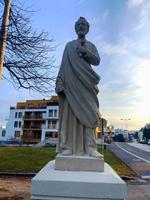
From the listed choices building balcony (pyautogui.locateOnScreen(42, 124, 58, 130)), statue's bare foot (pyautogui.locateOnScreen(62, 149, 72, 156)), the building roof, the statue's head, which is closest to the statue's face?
the statue's head

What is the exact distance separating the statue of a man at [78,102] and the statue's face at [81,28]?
0.22 m

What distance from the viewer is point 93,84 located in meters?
5.64

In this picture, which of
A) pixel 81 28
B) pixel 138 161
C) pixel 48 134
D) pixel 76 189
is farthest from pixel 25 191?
pixel 48 134

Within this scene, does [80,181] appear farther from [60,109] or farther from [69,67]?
[69,67]

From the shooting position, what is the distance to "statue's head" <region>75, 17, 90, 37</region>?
590 cm

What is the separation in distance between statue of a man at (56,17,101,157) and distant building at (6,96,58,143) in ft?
261

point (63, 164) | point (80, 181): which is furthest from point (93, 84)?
point (80, 181)

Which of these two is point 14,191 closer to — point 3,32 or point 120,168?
point 3,32

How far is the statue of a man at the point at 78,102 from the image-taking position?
5.47m

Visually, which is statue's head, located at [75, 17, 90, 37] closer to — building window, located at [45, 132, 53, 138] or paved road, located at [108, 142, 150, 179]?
paved road, located at [108, 142, 150, 179]

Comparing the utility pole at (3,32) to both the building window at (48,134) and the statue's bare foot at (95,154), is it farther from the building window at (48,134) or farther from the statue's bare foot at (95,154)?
the building window at (48,134)

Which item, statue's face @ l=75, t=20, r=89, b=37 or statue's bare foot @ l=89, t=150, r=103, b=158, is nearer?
statue's bare foot @ l=89, t=150, r=103, b=158

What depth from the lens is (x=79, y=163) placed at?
16.9ft

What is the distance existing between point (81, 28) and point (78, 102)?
1334 mm
